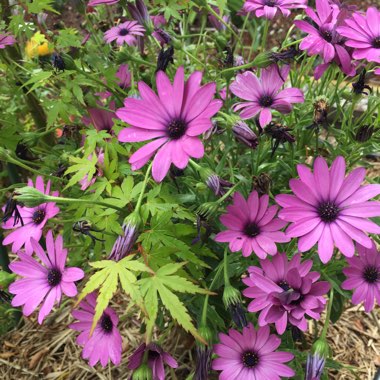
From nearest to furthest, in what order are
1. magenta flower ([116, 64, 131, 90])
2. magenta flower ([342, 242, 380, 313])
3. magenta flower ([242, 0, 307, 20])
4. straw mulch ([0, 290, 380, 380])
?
magenta flower ([342, 242, 380, 313]), magenta flower ([242, 0, 307, 20]), magenta flower ([116, 64, 131, 90]), straw mulch ([0, 290, 380, 380])

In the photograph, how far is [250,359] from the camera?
2.57 feet

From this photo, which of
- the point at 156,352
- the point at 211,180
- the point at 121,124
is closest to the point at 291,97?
the point at 211,180

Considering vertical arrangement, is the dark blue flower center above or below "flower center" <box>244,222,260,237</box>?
above

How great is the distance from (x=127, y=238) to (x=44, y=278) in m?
0.24

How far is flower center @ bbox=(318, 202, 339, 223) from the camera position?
0.69 meters

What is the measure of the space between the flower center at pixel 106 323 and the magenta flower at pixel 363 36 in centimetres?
58

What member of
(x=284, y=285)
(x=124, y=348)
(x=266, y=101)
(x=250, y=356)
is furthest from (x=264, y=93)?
(x=124, y=348)

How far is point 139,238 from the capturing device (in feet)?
2.39

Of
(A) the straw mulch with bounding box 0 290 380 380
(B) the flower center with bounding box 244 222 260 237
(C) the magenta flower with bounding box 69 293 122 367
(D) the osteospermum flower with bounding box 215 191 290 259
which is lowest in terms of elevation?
(A) the straw mulch with bounding box 0 290 380 380

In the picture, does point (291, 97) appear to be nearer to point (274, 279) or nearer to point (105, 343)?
point (274, 279)

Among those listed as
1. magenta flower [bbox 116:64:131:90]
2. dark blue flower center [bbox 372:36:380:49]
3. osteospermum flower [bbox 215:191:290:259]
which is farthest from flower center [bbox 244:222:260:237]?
magenta flower [bbox 116:64:131:90]

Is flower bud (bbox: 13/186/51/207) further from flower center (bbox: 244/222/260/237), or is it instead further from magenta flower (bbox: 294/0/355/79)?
magenta flower (bbox: 294/0/355/79)

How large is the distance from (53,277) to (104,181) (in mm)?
180

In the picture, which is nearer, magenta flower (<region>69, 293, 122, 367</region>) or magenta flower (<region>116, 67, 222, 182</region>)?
magenta flower (<region>116, 67, 222, 182</region>)
